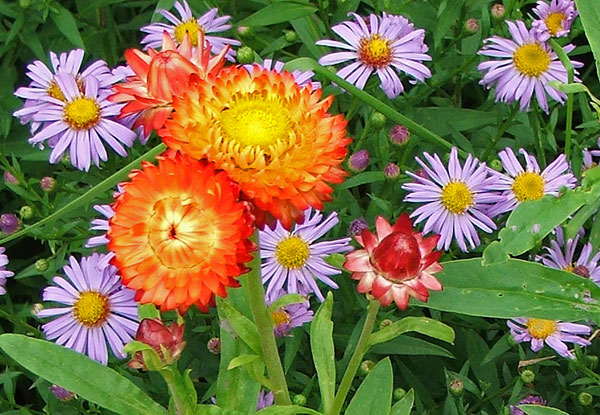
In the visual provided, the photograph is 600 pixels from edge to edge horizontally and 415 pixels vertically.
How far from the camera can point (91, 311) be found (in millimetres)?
1755

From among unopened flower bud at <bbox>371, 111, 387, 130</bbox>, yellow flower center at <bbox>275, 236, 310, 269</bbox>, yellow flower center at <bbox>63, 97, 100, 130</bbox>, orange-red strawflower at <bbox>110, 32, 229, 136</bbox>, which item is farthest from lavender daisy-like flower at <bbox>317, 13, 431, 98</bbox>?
orange-red strawflower at <bbox>110, 32, 229, 136</bbox>

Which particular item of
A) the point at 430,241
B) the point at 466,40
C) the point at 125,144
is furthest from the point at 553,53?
the point at 430,241

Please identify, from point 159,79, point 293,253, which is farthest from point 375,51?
point 159,79

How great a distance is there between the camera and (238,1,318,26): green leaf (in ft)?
6.26

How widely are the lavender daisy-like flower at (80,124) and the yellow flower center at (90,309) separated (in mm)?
249

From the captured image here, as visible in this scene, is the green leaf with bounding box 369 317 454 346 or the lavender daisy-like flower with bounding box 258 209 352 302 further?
the lavender daisy-like flower with bounding box 258 209 352 302

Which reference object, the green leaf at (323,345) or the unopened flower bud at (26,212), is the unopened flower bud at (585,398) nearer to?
the green leaf at (323,345)

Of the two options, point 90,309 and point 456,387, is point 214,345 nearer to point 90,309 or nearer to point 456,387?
point 90,309

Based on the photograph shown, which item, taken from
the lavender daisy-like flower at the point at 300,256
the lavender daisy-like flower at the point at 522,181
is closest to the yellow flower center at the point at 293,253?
the lavender daisy-like flower at the point at 300,256

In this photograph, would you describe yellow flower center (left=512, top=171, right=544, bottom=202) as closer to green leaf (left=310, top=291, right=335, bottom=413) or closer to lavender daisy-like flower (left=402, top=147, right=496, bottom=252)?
lavender daisy-like flower (left=402, top=147, right=496, bottom=252)

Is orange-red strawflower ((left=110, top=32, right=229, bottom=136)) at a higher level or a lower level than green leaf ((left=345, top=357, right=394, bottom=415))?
higher

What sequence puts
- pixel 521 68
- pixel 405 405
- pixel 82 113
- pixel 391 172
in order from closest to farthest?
pixel 405 405 → pixel 391 172 → pixel 82 113 → pixel 521 68

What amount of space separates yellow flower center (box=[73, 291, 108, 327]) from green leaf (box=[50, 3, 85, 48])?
60 cm

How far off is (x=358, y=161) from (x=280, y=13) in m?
0.40
